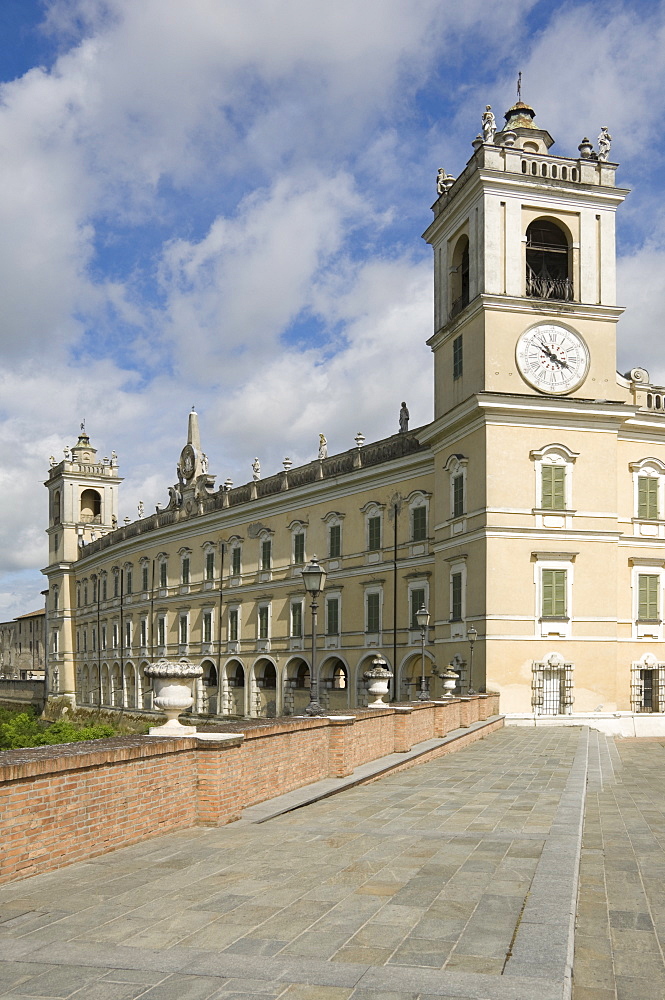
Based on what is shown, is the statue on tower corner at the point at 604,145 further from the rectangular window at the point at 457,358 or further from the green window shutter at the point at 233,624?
the green window shutter at the point at 233,624

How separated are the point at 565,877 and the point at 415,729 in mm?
11858

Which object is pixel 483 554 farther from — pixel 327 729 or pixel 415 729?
pixel 327 729

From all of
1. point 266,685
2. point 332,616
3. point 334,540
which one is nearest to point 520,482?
point 334,540

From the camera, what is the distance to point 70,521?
77188mm

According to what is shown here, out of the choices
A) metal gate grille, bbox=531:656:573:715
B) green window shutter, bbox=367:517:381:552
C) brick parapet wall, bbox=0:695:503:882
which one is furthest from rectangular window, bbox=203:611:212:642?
brick parapet wall, bbox=0:695:503:882

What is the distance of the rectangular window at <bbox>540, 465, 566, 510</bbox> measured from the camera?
3319 centimetres

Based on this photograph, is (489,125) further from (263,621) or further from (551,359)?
(263,621)

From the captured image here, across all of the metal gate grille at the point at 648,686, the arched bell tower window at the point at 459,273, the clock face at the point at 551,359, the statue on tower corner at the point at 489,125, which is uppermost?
the statue on tower corner at the point at 489,125

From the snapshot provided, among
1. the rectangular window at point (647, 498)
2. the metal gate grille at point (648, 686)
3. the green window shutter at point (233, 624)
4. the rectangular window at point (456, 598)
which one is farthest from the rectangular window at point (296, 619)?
the rectangular window at point (647, 498)

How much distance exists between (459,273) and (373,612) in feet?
45.8

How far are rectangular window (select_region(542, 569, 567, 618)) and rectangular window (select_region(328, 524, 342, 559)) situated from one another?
12950 millimetres

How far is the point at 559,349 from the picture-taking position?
34.0 meters

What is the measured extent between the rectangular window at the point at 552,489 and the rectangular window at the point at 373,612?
33.0 ft

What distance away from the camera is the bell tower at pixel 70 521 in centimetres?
7675
